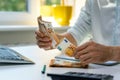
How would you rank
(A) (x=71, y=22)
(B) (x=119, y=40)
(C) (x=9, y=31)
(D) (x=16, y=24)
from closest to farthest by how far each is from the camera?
(B) (x=119, y=40)
(C) (x=9, y=31)
(D) (x=16, y=24)
(A) (x=71, y=22)

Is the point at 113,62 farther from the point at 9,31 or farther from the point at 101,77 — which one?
the point at 9,31

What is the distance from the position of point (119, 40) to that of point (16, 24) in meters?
0.90

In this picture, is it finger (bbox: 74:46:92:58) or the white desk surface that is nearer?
the white desk surface

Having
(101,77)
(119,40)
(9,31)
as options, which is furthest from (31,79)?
(9,31)

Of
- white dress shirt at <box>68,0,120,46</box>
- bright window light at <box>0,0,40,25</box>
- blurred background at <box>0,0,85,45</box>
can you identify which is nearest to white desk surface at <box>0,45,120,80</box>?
white dress shirt at <box>68,0,120,46</box>

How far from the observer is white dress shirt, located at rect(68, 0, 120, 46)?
1.46 m

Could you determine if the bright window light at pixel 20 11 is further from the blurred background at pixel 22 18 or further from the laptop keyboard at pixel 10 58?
the laptop keyboard at pixel 10 58

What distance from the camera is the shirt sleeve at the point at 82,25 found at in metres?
1.60

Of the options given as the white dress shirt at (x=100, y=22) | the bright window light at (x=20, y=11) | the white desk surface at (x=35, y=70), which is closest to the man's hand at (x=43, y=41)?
the white desk surface at (x=35, y=70)

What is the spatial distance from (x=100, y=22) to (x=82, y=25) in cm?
12

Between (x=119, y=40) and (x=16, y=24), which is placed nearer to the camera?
(x=119, y=40)

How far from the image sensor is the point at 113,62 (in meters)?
1.09

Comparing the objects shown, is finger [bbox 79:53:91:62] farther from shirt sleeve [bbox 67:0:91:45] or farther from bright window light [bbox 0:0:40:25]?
bright window light [bbox 0:0:40:25]

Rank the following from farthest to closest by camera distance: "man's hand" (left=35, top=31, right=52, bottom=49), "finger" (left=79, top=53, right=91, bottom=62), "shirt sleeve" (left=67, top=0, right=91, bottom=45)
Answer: "shirt sleeve" (left=67, top=0, right=91, bottom=45) → "man's hand" (left=35, top=31, right=52, bottom=49) → "finger" (left=79, top=53, right=91, bottom=62)
